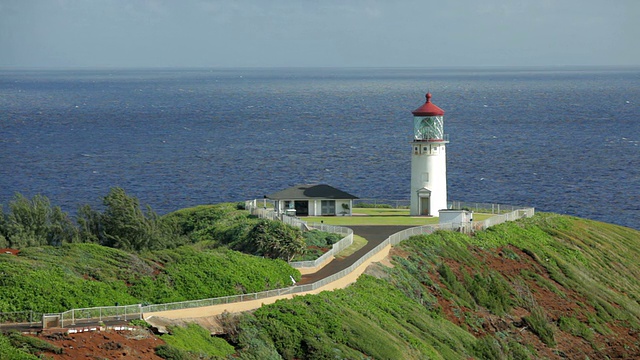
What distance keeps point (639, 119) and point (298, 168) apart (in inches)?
3623

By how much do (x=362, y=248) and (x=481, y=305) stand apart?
5.67 metres

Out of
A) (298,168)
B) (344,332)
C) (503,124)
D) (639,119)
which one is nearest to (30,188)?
(298,168)

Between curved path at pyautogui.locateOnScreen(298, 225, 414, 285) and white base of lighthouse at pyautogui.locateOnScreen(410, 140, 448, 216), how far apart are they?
5219mm

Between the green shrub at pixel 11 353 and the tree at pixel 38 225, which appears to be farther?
the tree at pixel 38 225

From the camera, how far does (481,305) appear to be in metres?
47.4

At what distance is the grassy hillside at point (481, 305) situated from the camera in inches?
1425

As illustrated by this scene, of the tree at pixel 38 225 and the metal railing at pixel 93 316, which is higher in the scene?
the metal railing at pixel 93 316

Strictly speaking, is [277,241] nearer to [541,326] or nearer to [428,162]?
[541,326]

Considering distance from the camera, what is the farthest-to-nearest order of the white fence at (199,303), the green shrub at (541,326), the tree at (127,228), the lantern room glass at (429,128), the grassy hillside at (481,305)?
the lantern room glass at (429,128), the tree at (127,228), the green shrub at (541,326), the grassy hillside at (481,305), the white fence at (199,303)

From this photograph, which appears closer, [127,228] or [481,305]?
[481,305]

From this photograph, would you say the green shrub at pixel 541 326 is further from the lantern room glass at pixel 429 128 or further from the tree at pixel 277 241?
the lantern room glass at pixel 429 128

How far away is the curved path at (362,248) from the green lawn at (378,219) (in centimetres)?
178

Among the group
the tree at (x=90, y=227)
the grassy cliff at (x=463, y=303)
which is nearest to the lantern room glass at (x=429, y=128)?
the grassy cliff at (x=463, y=303)

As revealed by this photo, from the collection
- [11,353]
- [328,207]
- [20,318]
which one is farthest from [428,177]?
[11,353]
